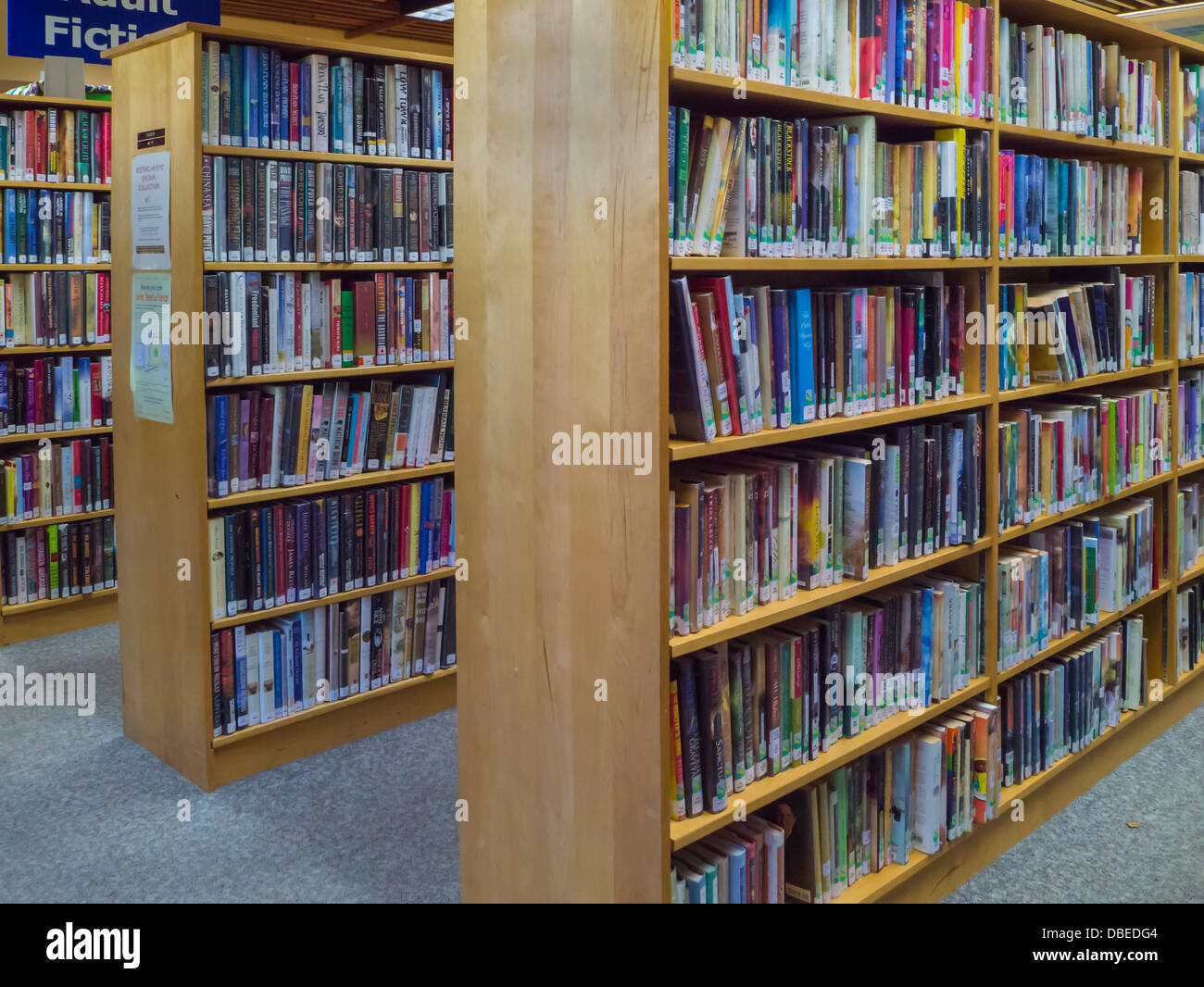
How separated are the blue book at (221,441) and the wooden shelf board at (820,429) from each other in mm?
1631

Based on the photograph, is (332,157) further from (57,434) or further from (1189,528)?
(1189,528)

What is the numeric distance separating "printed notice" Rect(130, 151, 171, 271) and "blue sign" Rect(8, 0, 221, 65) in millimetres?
304

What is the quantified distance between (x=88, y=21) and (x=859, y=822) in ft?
9.29

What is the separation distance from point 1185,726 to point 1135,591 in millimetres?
679

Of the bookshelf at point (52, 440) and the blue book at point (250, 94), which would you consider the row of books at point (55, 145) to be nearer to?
the bookshelf at point (52, 440)

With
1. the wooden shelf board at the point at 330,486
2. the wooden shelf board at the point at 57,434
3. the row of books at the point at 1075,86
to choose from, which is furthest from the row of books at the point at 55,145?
the row of books at the point at 1075,86

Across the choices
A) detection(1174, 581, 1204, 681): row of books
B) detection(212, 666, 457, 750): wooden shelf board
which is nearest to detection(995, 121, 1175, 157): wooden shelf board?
detection(1174, 581, 1204, 681): row of books

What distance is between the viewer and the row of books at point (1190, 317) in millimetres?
3594

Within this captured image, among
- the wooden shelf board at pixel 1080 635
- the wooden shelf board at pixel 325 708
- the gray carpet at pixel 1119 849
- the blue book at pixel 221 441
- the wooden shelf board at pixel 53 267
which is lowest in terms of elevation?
the gray carpet at pixel 1119 849

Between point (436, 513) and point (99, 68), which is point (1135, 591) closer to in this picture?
point (436, 513)

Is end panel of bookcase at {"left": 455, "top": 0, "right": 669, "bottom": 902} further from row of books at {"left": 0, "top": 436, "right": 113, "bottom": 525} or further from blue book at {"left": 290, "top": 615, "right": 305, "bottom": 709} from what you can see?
row of books at {"left": 0, "top": 436, "right": 113, "bottom": 525}

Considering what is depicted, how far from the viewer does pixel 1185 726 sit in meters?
3.80

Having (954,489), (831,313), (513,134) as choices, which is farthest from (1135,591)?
(513,134)

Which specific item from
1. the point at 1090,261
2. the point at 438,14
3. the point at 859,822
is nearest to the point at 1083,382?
the point at 1090,261
